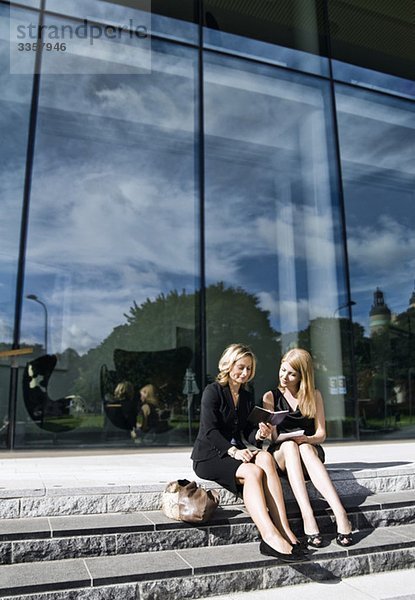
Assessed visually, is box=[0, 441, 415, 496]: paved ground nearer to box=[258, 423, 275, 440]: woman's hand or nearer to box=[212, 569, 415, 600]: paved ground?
box=[258, 423, 275, 440]: woman's hand

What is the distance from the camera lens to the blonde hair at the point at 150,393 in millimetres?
7527

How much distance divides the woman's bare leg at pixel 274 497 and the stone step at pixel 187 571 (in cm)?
19

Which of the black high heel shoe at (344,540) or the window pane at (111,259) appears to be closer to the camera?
the black high heel shoe at (344,540)

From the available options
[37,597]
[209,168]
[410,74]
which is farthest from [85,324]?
[410,74]

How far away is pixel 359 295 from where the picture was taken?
9211mm

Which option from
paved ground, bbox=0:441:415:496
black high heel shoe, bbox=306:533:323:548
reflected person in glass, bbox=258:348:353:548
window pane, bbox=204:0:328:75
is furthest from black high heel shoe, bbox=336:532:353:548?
window pane, bbox=204:0:328:75

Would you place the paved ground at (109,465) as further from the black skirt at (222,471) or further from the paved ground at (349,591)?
the paved ground at (349,591)

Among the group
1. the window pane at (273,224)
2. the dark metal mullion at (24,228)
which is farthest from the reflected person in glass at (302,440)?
the dark metal mullion at (24,228)

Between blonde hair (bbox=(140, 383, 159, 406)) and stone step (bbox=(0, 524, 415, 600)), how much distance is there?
4.14 m

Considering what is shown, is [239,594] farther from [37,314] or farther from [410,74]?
[410,74]

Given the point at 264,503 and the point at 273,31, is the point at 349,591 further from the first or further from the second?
the point at 273,31

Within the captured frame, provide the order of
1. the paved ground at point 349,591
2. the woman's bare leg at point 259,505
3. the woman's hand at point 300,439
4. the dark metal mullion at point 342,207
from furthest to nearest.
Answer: the dark metal mullion at point 342,207 < the woman's hand at point 300,439 < the woman's bare leg at point 259,505 < the paved ground at point 349,591

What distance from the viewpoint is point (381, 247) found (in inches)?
379

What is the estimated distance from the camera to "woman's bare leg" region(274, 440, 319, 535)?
3504 mm
